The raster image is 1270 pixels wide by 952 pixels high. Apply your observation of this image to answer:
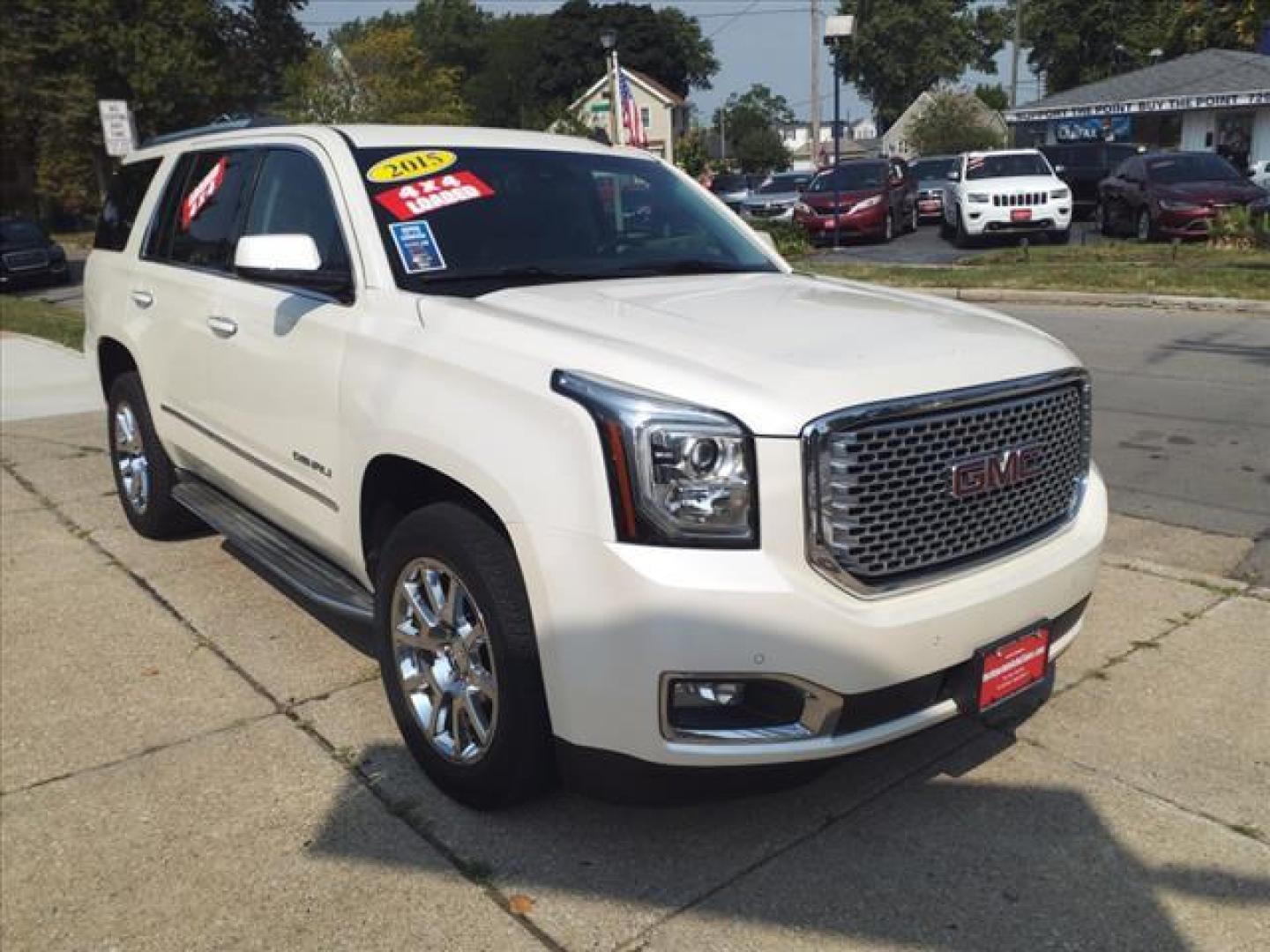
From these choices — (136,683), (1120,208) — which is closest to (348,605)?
(136,683)

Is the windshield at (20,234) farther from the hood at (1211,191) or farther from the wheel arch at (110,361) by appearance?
the hood at (1211,191)

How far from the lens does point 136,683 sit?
13.3 feet

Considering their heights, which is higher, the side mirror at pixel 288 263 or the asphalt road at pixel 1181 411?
the side mirror at pixel 288 263

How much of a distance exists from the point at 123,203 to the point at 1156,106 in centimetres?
4078

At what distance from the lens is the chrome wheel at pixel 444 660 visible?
2951 millimetres

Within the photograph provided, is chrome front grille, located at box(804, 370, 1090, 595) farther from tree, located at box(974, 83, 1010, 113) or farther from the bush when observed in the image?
tree, located at box(974, 83, 1010, 113)

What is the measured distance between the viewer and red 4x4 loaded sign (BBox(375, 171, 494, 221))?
3662 mm

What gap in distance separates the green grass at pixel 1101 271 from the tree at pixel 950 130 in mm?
37502

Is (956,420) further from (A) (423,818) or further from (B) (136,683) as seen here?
(B) (136,683)

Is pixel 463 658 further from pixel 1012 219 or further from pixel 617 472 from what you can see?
pixel 1012 219

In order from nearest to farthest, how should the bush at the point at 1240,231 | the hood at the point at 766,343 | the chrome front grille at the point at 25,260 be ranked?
the hood at the point at 766,343 → the bush at the point at 1240,231 → the chrome front grille at the point at 25,260

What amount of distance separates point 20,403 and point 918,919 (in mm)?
9475

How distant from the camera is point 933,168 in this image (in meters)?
27.0

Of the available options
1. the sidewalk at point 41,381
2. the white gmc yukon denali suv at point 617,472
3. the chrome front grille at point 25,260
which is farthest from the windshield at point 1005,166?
the chrome front grille at point 25,260
